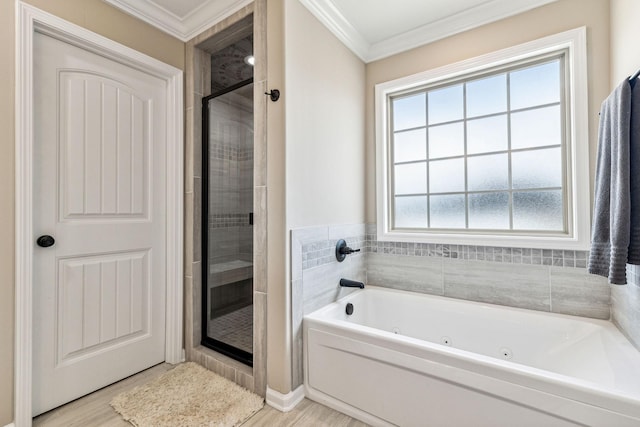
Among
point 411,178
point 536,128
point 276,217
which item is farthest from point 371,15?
point 276,217

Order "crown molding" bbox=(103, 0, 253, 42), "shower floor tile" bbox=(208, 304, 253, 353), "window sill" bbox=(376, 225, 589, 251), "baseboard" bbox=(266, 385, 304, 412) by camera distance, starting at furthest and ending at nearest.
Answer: "shower floor tile" bbox=(208, 304, 253, 353) < "crown molding" bbox=(103, 0, 253, 42) < "window sill" bbox=(376, 225, 589, 251) < "baseboard" bbox=(266, 385, 304, 412)

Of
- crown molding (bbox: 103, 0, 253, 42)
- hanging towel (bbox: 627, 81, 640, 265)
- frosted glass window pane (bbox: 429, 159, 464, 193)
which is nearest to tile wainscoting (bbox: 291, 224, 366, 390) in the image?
frosted glass window pane (bbox: 429, 159, 464, 193)

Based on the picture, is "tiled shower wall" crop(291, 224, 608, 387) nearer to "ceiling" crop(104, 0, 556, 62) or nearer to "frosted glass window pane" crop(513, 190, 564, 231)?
"frosted glass window pane" crop(513, 190, 564, 231)

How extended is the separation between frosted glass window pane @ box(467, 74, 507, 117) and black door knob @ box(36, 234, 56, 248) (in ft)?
9.27

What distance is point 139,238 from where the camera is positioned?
1.94m

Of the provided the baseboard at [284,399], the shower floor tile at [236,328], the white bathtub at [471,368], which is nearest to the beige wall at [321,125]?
the white bathtub at [471,368]

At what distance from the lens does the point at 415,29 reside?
2.18 metres

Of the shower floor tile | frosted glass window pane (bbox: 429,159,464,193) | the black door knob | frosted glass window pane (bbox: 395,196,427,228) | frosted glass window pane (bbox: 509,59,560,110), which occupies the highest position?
frosted glass window pane (bbox: 509,59,560,110)

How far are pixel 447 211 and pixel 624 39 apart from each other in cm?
130

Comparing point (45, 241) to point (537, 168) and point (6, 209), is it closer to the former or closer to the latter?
Result: point (6, 209)

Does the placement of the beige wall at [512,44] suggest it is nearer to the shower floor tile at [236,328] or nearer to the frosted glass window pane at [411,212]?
the frosted glass window pane at [411,212]

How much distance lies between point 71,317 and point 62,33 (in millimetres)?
1590

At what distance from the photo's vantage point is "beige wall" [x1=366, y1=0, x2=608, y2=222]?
1.66 m

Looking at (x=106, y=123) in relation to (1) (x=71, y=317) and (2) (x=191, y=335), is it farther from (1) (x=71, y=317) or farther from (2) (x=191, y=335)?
(2) (x=191, y=335)
